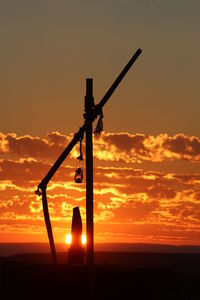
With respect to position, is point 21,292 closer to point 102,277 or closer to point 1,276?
point 1,276

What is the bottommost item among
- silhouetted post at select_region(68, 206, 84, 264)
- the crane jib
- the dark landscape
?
the dark landscape

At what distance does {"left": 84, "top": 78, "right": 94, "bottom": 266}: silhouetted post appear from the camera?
2850 centimetres

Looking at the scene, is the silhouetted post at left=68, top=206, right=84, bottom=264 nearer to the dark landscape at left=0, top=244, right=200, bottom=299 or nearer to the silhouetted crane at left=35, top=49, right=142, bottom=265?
the silhouetted crane at left=35, top=49, right=142, bottom=265

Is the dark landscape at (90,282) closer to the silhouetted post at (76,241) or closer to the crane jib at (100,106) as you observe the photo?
the silhouetted post at (76,241)

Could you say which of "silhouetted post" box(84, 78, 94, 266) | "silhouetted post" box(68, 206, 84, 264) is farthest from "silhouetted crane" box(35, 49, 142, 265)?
"silhouetted post" box(68, 206, 84, 264)

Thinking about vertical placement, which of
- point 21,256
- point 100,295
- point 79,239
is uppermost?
point 21,256

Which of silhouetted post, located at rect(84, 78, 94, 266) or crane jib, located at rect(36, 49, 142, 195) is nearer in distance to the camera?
silhouetted post, located at rect(84, 78, 94, 266)

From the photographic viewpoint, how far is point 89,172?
2908cm

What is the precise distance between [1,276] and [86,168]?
4.95 m

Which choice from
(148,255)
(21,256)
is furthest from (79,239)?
(148,255)

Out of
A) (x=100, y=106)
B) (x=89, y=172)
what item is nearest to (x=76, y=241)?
(x=89, y=172)

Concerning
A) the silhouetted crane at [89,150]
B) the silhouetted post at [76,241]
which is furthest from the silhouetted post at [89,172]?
the silhouetted post at [76,241]

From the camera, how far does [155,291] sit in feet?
93.0

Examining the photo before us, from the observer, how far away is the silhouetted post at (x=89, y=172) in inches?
1122
